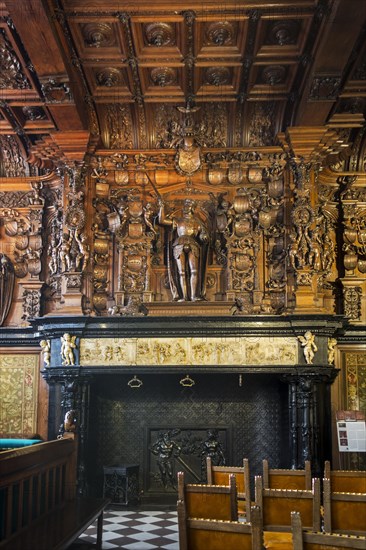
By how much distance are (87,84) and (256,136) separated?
8.98ft

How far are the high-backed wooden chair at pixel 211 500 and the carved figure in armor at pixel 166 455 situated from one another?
548 centimetres

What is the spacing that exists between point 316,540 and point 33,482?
9.61 feet

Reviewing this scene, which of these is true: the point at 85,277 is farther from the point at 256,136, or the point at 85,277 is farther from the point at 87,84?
the point at 256,136

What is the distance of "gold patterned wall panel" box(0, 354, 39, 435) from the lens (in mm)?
10250

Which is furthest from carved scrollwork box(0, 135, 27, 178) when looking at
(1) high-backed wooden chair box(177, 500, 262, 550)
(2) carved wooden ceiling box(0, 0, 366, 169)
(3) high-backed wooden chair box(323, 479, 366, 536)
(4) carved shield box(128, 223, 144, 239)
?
(1) high-backed wooden chair box(177, 500, 262, 550)

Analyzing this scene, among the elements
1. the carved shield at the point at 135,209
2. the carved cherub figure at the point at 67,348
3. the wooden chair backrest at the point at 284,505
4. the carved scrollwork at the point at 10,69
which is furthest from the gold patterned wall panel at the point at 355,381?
the carved scrollwork at the point at 10,69

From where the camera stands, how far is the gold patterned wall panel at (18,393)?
33.6ft

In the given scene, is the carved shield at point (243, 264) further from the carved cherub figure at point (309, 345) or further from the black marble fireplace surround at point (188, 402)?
the carved cherub figure at point (309, 345)

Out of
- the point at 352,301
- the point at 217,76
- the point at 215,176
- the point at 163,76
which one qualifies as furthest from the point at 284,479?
the point at 163,76

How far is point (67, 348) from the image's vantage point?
9648 mm

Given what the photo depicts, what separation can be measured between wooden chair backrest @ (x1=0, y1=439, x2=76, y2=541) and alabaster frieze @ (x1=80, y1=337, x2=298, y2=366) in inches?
116

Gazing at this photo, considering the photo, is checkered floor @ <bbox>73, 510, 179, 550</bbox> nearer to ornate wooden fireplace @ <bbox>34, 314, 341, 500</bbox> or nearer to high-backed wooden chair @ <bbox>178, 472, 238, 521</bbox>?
ornate wooden fireplace @ <bbox>34, 314, 341, 500</bbox>

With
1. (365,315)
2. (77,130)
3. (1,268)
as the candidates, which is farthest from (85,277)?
(365,315)

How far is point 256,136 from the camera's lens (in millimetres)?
10539
